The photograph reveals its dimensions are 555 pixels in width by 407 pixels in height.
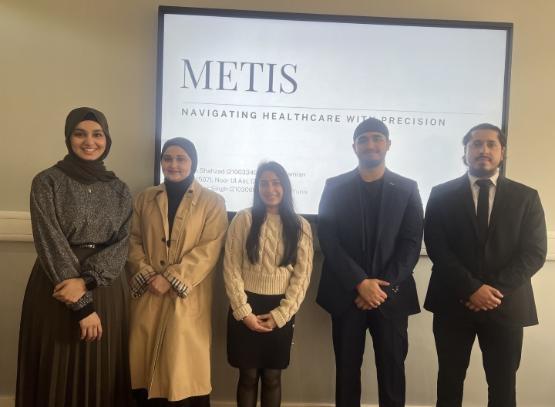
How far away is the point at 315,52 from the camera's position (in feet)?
7.53

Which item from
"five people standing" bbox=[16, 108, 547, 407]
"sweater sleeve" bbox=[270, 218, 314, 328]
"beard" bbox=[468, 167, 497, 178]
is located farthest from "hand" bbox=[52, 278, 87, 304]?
"beard" bbox=[468, 167, 497, 178]

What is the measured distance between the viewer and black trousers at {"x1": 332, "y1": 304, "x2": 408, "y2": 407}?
1895 millimetres

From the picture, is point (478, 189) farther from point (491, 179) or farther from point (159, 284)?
point (159, 284)

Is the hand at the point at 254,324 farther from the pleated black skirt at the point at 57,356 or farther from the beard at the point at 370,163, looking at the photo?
the beard at the point at 370,163

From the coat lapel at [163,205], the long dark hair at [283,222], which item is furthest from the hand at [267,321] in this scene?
the coat lapel at [163,205]

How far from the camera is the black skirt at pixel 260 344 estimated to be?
1.83 meters

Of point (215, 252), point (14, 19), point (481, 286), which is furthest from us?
point (14, 19)

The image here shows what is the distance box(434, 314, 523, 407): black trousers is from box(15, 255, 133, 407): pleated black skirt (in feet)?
4.89

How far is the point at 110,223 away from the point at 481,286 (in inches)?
63.2

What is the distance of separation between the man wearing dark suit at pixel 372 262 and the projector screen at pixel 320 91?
392mm

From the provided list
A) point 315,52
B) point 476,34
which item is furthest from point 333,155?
point 476,34

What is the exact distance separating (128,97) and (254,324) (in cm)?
145

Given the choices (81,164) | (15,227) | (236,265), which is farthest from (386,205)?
(15,227)

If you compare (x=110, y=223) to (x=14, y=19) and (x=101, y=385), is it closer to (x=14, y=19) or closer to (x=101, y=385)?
(x=101, y=385)
